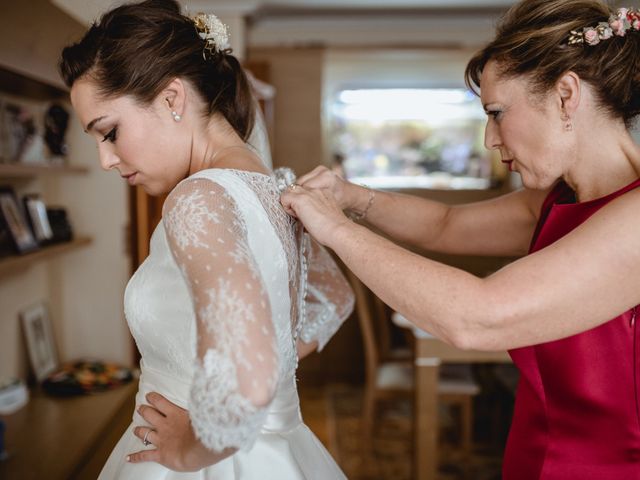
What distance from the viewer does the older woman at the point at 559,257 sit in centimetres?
94

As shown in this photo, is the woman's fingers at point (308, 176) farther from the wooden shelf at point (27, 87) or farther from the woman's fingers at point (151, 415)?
the wooden shelf at point (27, 87)

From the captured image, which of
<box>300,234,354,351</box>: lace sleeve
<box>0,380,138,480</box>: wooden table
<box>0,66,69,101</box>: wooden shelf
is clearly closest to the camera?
<box>300,234,354,351</box>: lace sleeve

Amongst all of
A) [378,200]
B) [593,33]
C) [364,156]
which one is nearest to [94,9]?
[378,200]

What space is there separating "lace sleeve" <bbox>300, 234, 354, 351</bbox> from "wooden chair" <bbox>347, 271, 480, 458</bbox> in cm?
157

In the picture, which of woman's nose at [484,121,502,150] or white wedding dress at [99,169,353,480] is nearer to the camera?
white wedding dress at [99,169,353,480]

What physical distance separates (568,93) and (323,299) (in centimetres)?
72

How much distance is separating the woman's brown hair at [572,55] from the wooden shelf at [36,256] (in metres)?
1.55

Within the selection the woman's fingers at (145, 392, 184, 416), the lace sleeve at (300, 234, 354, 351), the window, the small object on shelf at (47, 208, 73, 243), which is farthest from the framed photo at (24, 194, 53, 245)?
the window

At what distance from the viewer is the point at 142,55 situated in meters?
1.06

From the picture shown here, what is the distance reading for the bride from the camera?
0.83 m

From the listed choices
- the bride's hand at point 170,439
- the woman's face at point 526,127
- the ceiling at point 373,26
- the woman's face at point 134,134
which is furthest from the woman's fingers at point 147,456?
the ceiling at point 373,26

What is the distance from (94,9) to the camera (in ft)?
4.96

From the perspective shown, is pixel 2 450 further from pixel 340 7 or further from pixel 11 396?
pixel 340 7

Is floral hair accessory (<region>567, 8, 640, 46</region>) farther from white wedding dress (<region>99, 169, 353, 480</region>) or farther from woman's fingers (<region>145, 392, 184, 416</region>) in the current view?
woman's fingers (<region>145, 392, 184, 416</region>)
